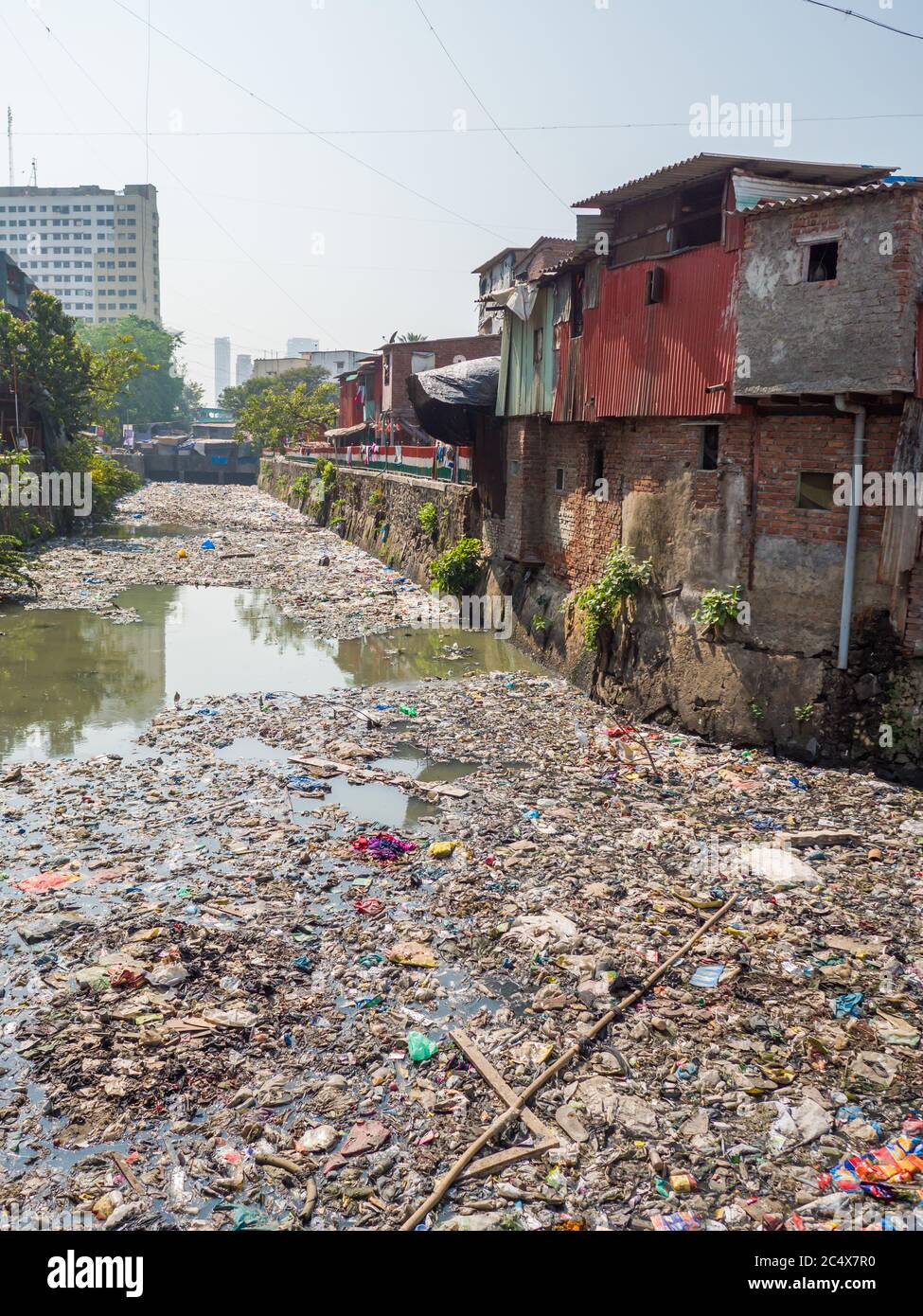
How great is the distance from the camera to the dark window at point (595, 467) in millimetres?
Answer: 14680

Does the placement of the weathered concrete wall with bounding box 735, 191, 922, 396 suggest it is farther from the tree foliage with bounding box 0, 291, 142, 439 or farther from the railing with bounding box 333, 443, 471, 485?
the tree foliage with bounding box 0, 291, 142, 439

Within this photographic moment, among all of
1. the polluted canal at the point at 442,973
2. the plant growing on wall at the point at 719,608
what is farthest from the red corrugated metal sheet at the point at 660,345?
the polluted canal at the point at 442,973

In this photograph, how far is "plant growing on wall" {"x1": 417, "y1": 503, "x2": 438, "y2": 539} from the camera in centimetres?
2216

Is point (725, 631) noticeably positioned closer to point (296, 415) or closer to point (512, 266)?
point (512, 266)

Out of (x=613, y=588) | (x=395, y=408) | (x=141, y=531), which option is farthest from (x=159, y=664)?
(x=395, y=408)

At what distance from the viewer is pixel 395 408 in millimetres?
42281

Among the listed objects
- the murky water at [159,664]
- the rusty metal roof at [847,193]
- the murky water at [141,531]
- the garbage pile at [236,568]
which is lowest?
the murky water at [159,664]

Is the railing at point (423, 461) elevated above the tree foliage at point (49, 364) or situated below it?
below

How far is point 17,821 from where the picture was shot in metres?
8.95

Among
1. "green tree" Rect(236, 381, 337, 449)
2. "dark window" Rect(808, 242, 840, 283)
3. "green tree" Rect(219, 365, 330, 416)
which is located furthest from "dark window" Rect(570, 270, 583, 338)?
"green tree" Rect(219, 365, 330, 416)

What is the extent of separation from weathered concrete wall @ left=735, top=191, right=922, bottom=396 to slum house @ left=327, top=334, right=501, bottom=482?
41.7 feet

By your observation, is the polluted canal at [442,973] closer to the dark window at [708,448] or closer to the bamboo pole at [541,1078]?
the bamboo pole at [541,1078]

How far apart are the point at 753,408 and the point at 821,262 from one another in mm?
1578

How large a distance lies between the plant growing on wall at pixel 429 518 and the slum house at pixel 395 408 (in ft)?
3.01
